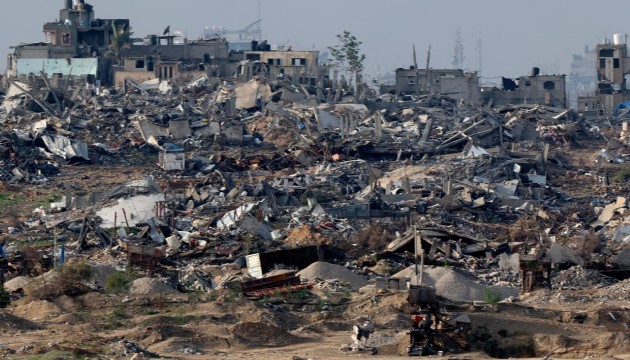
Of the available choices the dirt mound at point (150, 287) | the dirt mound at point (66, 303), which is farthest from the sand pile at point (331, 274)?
the dirt mound at point (66, 303)

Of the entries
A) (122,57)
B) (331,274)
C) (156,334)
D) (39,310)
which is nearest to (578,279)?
(331,274)

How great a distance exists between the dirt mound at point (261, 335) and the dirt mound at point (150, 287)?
251 cm

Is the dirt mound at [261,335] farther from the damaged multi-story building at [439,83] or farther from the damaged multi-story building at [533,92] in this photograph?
the damaged multi-story building at [533,92]

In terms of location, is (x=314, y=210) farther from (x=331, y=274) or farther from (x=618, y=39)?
(x=618, y=39)

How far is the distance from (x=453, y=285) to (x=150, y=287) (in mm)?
3681

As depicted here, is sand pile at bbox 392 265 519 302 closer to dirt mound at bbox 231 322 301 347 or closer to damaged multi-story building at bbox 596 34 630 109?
dirt mound at bbox 231 322 301 347

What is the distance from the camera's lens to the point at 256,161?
3525 centimetres

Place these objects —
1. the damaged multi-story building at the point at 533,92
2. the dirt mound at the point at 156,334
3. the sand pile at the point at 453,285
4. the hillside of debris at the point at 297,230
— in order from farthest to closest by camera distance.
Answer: the damaged multi-story building at the point at 533,92, the sand pile at the point at 453,285, the hillside of debris at the point at 297,230, the dirt mound at the point at 156,334

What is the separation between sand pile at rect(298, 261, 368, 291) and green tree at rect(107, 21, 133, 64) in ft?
140

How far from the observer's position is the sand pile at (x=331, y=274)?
67.0 feet

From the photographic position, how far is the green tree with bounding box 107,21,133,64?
63375 millimetres

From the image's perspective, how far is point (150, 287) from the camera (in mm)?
19453

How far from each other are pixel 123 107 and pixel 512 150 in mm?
11375

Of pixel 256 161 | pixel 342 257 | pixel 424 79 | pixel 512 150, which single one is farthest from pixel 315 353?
pixel 424 79
